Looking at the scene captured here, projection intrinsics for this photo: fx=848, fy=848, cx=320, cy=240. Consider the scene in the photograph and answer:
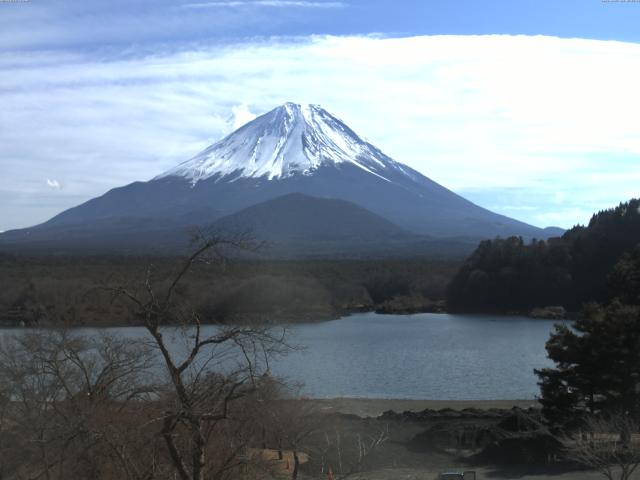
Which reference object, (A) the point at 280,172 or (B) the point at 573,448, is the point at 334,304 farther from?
(A) the point at 280,172

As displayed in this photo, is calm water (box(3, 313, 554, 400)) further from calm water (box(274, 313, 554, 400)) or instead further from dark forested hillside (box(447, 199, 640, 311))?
dark forested hillside (box(447, 199, 640, 311))

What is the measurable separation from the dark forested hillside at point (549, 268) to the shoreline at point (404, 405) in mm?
31743

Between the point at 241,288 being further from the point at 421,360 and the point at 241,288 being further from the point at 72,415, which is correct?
the point at 72,415

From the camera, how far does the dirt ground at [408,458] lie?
13938 mm

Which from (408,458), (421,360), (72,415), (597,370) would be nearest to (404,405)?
(408,458)

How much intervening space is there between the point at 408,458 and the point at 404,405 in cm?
547

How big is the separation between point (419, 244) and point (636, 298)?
70245 mm

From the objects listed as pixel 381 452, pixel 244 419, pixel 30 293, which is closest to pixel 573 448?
pixel 381 452

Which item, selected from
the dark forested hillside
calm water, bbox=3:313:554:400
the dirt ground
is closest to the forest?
calm water, bbox=3:313:554:400

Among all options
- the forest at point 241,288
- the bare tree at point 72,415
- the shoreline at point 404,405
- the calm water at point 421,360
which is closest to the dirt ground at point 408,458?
the shoreline at point 404,405

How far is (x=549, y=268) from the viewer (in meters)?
53.6

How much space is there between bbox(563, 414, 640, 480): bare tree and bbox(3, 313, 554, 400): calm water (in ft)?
16.3

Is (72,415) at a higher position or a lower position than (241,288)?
lower

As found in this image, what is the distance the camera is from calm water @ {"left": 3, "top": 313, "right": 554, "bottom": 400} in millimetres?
23078
